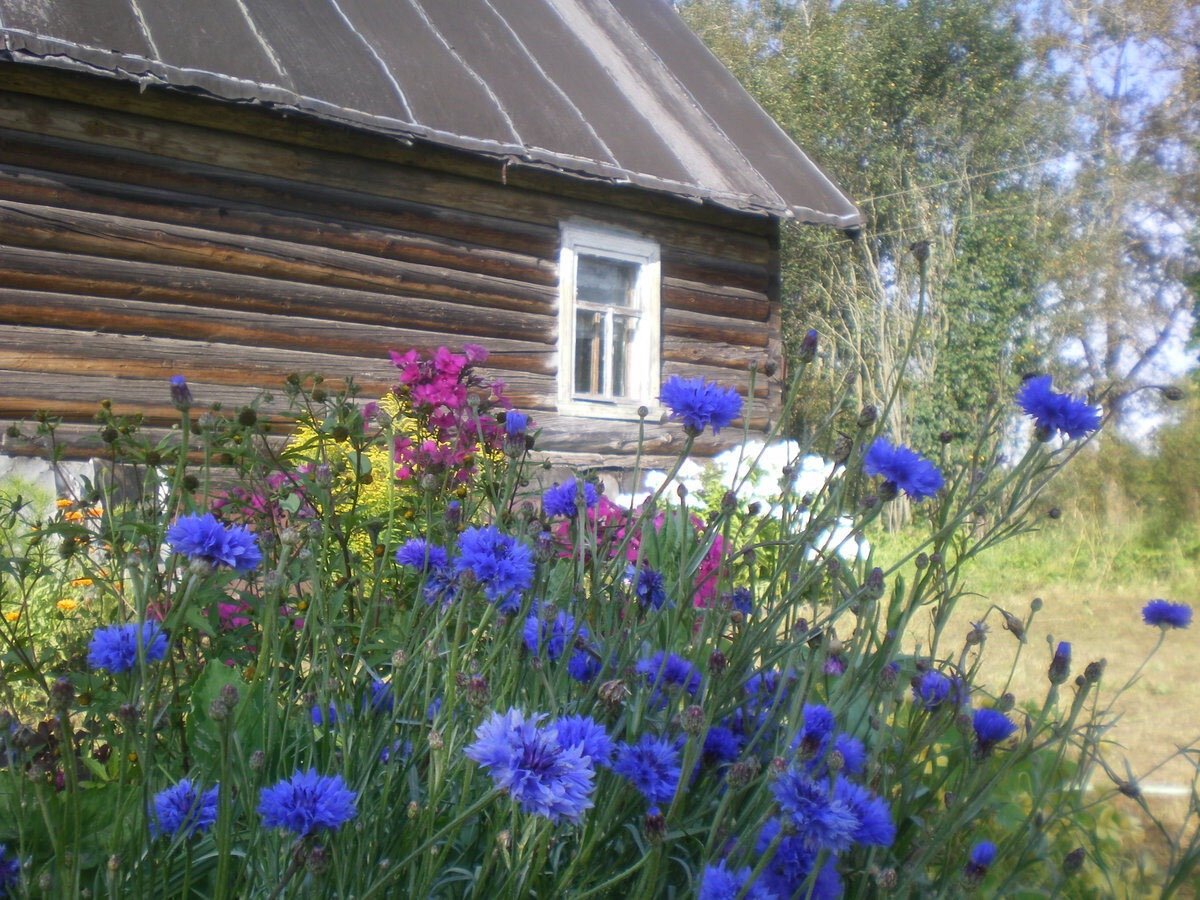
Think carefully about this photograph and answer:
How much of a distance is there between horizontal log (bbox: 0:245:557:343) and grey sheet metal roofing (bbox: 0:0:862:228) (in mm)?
1002

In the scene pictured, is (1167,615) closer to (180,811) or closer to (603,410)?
(180,811)

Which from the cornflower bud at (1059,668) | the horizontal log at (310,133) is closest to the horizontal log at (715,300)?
the horizontal log at (310,133)

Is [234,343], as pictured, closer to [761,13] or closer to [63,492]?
[63,492]

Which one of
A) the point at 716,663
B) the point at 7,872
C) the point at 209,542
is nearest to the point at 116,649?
the point at 209,542

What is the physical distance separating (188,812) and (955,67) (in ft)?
61.1

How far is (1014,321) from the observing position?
14.5 meters

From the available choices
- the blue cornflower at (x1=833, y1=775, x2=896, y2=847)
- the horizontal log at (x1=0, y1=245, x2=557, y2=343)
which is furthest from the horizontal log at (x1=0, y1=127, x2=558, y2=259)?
the blue cornflower at (x1=833, y1=775, x2=896, y2=847)

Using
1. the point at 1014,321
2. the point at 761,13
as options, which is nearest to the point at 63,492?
the point at 1014,321

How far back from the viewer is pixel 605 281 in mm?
7508

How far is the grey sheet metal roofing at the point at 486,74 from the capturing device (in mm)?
4859

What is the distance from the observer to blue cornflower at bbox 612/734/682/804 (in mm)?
1133

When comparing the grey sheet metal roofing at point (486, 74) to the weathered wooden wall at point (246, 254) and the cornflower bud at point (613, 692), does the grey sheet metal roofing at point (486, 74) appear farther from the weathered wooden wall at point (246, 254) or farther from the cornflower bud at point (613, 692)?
the cornflower bud at point (613, 692)

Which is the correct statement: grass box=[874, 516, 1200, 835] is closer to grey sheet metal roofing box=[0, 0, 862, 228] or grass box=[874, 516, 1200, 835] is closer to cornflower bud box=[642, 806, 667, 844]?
cornflower bud box=[642, 806, 667, 844]

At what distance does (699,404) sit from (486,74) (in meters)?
5.70
